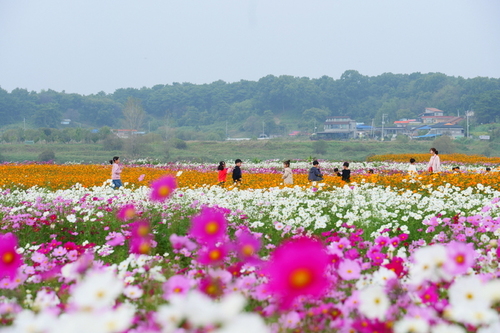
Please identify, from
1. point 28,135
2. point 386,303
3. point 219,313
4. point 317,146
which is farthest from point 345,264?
point 28,135

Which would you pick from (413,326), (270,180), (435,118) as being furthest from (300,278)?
(435,118)

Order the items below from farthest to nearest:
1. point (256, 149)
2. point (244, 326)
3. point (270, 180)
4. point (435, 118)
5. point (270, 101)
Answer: point (270, 101) → point (435, 118) → point (256, 149) → point (270, 180) → point (244, 326)

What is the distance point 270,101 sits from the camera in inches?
3878

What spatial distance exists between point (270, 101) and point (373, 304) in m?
98.0

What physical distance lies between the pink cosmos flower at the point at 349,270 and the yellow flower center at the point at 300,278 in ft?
1.94

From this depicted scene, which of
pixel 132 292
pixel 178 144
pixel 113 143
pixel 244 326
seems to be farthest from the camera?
pixel 178 144

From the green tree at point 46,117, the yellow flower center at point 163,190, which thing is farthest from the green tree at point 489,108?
the yellow flower center at point 163,190

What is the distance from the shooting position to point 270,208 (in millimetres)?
6566

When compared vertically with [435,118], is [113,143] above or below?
below

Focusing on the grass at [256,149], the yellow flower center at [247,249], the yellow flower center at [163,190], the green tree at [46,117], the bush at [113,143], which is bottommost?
the grass at [256,149]

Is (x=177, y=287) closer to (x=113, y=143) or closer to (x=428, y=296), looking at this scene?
(x=428, y=296)

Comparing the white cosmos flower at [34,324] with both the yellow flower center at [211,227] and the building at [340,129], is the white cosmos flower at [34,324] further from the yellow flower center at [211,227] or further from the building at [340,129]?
the building at [340,129]

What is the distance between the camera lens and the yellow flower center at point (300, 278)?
1.44 meters

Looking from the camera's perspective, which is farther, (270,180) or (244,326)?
(270,180)
